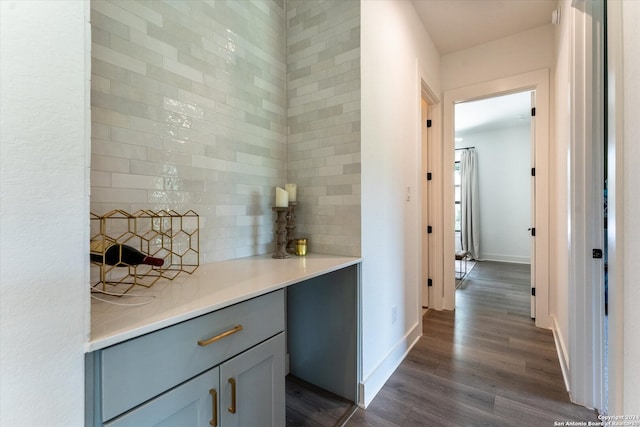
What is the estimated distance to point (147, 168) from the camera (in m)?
1.16

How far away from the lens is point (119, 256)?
0.90 meters

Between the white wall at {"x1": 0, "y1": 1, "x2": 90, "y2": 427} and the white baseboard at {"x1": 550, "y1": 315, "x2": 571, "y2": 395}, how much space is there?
7.98 feet

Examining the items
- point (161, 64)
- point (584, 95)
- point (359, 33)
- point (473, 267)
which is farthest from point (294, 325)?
point (473, 267)

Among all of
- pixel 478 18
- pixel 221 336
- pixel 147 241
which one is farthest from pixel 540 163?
pixel 147 241

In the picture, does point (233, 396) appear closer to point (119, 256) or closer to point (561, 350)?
point (119, 256)

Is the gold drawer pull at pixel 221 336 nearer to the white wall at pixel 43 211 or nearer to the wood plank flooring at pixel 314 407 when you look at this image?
the white wall at pixel 43 211

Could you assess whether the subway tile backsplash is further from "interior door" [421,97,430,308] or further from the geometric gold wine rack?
"interior door" [421,97,430,308]

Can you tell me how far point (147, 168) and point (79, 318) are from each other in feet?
2.50

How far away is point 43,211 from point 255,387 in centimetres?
83

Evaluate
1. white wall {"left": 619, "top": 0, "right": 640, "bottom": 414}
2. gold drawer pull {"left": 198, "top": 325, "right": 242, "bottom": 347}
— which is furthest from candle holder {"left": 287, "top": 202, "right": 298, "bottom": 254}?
white wall {"left": 619, "top": 0, "right": 640, "bottom": 414}

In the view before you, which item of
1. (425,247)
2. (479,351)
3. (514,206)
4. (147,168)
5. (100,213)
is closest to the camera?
(100,213)

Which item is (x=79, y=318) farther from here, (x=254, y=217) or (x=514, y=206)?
(x=514, y=206)

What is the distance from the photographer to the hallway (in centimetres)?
150

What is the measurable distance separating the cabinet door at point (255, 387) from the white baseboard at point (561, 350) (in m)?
1.81
